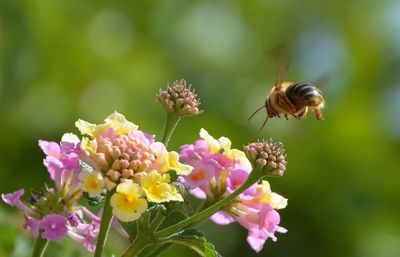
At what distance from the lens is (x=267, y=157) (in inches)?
58.4

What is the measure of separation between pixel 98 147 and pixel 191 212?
0.65ft

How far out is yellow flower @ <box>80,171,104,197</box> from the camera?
1349 mm

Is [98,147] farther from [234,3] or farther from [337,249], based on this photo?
[234,3]

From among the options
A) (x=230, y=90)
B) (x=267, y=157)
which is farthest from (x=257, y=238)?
(x=230, y=90)

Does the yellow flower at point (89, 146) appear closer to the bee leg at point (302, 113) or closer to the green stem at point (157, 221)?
the green stem at point (157, 221)

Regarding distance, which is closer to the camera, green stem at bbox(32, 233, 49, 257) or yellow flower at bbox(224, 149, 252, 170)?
green stem at bbox(32, 233, 49, 257)

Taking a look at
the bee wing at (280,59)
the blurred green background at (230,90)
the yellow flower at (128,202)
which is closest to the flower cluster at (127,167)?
the yellow flower at (128,202)

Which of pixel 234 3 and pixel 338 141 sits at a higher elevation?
pixel 234 3

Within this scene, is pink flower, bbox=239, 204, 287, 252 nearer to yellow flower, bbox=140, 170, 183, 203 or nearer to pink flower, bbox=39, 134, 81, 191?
yellow flower, bbox=140, 170, 183, 203

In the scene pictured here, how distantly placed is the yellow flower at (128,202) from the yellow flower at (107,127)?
0.14 meters

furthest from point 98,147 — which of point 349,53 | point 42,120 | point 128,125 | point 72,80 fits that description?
point 349,53

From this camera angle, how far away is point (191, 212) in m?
1.47

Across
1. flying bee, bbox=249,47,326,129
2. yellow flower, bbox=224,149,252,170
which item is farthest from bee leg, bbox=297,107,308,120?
yellow flower, bbox=224,149,252,170

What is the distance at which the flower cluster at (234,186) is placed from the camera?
4.96 feet
